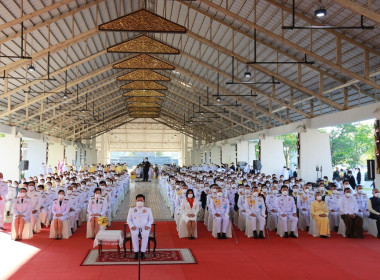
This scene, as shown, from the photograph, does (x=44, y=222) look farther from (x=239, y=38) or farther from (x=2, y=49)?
(x=239, y=38)

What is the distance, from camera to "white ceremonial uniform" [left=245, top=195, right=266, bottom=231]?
36.0ft

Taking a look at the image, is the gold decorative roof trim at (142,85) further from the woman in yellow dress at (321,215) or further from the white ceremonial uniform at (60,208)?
the woman in yellow dress at (321,215)

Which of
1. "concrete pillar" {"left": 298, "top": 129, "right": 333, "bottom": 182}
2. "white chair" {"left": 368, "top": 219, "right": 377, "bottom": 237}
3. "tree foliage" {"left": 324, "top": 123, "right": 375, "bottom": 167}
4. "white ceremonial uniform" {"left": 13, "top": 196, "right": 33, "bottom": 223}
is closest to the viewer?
"white ceremonial uniform" {"left": 13, "top": 196, "right": 33, "bottom": 223}

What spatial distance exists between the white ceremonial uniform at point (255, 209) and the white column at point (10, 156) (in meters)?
17.8

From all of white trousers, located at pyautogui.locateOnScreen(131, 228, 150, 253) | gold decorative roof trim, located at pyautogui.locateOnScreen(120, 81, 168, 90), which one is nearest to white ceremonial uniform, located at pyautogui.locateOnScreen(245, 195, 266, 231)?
white trousers, located at pyautogui.locateOnScreen(131, 228, 150, 253)

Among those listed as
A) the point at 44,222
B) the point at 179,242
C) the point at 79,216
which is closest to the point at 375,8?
the point at 179,242

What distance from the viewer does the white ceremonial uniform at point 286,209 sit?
11066 mm

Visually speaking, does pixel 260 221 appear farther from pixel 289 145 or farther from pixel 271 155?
pixel 289 145

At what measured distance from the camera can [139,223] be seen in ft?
28.6

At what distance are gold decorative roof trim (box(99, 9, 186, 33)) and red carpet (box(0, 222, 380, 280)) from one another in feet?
26.1

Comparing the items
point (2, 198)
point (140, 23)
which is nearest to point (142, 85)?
point (140, 23)

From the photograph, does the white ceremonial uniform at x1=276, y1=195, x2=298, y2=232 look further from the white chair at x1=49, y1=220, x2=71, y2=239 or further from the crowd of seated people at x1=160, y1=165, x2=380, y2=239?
the white chair at x1=49, y1=220, x2=71, y2=239

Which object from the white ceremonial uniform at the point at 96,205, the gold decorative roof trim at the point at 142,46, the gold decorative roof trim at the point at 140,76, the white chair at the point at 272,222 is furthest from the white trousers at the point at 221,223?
the gold decorative roof trim at the point at 140,76

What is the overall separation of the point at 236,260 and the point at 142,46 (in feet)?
38.7
